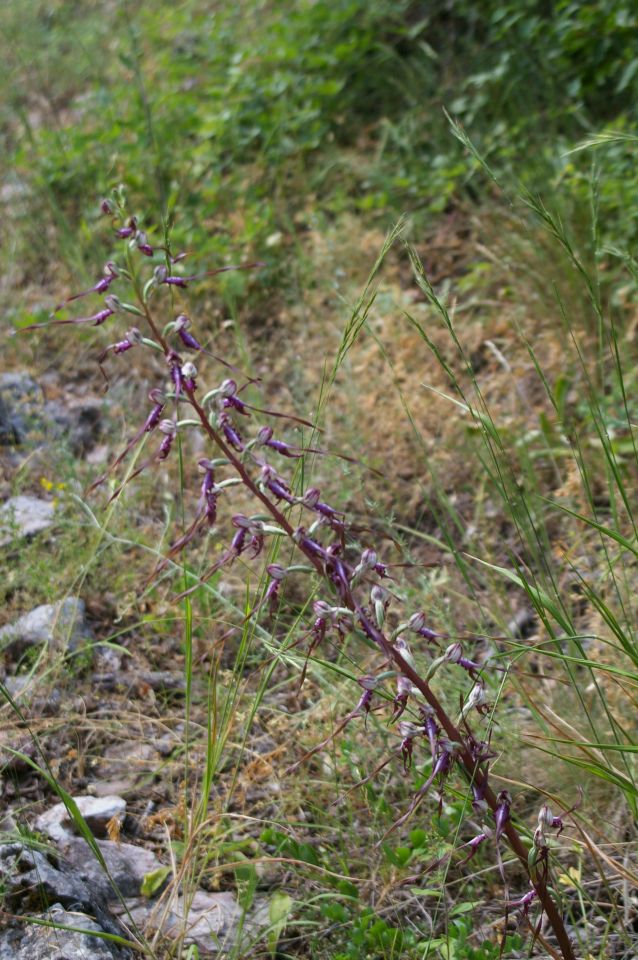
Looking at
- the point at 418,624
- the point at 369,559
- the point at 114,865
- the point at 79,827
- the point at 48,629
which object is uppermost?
the point at 369,559

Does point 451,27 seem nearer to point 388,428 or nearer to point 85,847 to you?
point 388,428

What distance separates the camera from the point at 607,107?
169 inches

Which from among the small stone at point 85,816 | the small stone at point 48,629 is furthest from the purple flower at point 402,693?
the small stone at point 48,629

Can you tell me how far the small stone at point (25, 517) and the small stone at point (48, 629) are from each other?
0.24 m

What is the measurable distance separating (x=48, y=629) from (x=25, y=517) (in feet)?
2.06

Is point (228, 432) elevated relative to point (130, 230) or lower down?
lower down

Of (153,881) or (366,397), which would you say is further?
(366,397)

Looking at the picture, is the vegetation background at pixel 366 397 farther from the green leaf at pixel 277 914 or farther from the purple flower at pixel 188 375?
the purple flower at pixel 188 375

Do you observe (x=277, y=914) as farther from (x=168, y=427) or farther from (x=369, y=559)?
(x=168, y=427)

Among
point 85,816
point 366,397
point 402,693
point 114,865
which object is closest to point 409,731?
point 402,693

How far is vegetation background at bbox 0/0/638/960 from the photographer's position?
176cm

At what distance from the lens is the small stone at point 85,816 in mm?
1991

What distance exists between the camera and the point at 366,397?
3377mm

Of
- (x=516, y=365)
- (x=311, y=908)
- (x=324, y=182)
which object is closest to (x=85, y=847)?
(x=311, y=908)
